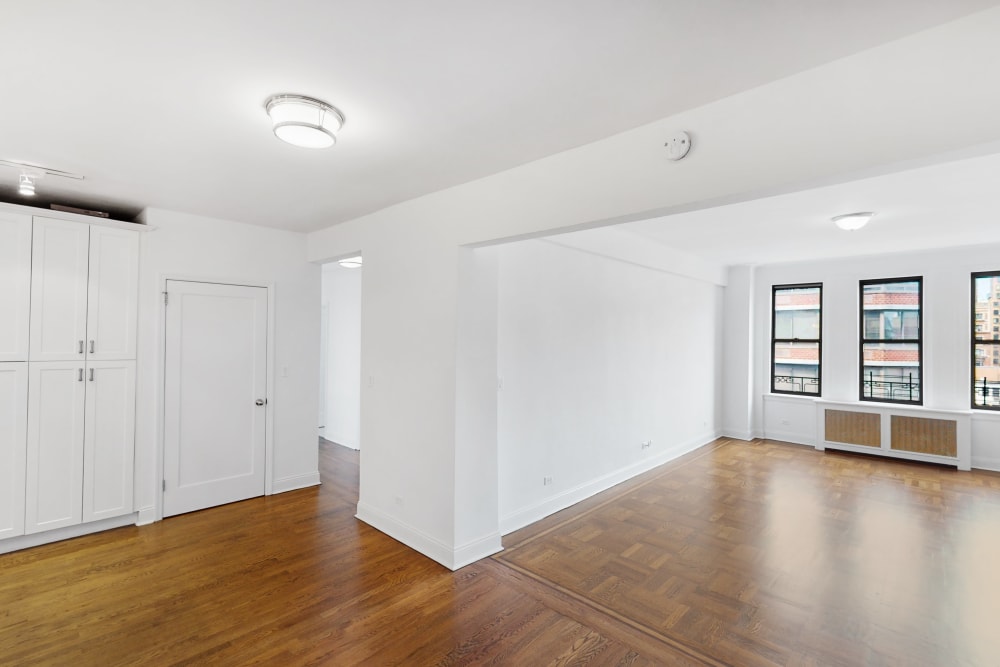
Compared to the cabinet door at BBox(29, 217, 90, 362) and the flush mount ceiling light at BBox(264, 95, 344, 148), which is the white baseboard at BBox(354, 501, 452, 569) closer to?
the cabinet door at BBox(29, 217, 90, 362)

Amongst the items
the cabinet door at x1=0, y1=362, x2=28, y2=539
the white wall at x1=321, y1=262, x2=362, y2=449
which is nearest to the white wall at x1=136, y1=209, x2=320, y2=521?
the cabinet door at x1=0, y1=362, x2=28, y2=539

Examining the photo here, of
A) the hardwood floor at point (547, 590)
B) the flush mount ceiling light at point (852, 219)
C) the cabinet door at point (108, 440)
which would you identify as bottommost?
the hardwood floor at point (547, 590)

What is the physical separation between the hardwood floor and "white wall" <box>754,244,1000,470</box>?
6.44 feet

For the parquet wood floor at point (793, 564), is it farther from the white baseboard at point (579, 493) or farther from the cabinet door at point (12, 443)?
the cabinet door at point (12, 443)

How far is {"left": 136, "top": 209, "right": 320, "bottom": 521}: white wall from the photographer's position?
3.99 meters

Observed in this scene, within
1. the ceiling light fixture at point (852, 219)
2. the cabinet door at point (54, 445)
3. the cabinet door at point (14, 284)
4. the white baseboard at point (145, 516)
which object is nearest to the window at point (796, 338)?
the ceiling light fixture at point (852, 219)

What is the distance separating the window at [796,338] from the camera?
7.02 m

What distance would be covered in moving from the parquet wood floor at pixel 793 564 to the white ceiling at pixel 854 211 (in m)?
2.61

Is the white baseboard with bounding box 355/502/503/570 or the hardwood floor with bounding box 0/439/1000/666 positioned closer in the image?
the hardwood floor with bounding box 0/439/1000/666

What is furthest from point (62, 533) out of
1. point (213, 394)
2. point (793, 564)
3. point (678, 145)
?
point (793, 564)

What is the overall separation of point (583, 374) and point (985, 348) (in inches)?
208

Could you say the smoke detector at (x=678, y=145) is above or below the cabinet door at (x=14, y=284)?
above

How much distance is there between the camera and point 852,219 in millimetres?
4172

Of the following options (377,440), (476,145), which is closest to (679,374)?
(377,440)
